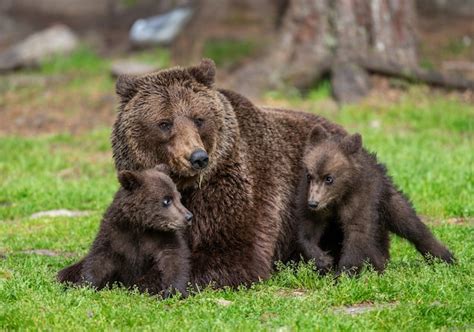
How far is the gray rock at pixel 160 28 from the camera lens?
22609mm

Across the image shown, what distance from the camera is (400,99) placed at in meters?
16.3

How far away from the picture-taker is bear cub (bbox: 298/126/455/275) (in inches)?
304

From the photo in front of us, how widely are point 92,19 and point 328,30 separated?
1178 cm

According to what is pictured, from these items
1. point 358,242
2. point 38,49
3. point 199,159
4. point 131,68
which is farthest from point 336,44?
point 199,159

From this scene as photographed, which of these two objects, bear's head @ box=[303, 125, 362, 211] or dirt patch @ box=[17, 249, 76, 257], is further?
dirt patch @ box=[17, 249, 76, 257]

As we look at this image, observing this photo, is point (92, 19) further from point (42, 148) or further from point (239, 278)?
point (239, 278)

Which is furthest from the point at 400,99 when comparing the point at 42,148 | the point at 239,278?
the point at 239,278

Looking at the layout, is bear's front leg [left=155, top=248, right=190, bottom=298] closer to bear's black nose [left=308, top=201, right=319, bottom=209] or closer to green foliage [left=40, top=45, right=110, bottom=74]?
bear's black nose [left=308, top=201, right=319, bottom=209]

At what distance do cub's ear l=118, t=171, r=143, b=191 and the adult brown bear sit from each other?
40cm

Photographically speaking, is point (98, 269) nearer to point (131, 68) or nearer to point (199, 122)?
point (199, 122)

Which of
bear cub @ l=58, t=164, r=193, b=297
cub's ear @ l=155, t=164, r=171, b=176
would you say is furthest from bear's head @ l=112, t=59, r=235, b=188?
bear cub @ l=58, t=164, r=193, b=297

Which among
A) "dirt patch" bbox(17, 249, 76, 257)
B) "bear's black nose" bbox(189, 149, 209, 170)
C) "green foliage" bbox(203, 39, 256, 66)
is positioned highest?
"bear's black nose" bbox(189, 149, 209, 170)

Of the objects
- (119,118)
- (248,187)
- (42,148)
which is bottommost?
(42,148)

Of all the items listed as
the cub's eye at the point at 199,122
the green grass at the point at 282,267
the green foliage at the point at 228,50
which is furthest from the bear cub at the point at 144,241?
the green foliage at the point at 228,50
